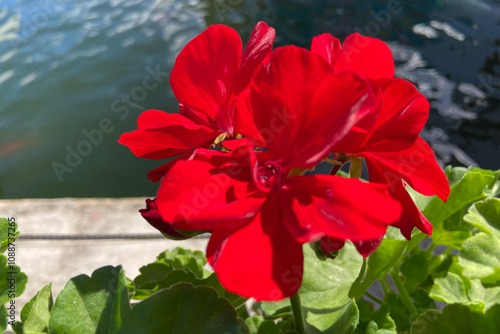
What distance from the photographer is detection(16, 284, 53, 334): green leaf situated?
1.41 feet

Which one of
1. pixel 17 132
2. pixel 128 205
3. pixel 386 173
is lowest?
pixel 17 132

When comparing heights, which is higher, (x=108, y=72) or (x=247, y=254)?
(x=247, y=254)

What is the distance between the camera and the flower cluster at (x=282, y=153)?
286 millimetres

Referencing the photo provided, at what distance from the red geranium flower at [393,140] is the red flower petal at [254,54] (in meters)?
0.06

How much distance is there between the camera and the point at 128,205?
4.85ft

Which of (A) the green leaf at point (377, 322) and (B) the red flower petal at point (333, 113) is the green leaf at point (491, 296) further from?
(B) the red flower petal at point (333, 113)

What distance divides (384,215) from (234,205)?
0.09m

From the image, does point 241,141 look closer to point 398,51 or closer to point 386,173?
point 386,173

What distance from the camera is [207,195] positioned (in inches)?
12.1

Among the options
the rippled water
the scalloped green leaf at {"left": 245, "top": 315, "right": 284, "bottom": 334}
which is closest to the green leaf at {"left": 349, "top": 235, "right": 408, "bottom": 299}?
the scalloped green leaf at {"left": 245, "top": 315, "right": 284, "bottom": 334}

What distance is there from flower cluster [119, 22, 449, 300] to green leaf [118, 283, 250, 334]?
7 centimetres

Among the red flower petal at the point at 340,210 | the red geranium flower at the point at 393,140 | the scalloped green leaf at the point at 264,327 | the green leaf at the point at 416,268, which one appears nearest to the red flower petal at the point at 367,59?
the red geranium flower at the point at 393,140

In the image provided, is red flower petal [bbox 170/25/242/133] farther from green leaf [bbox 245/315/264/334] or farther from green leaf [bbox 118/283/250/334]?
green leaf [bbox 245/315/264/334]

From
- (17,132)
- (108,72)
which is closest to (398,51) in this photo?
(108,72)
